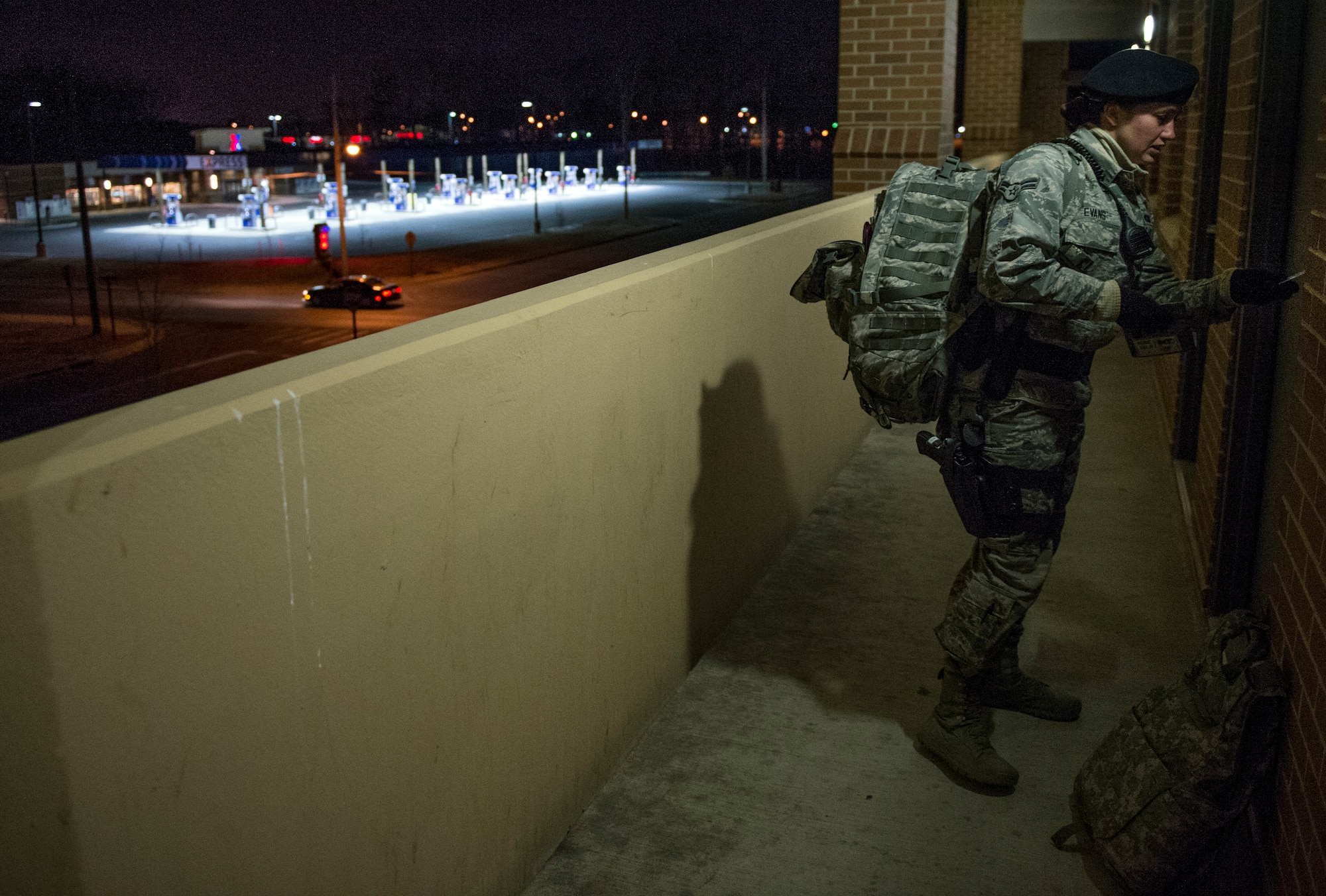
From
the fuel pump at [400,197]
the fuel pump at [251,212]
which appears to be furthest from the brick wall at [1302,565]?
the fuel pump at [400,197]

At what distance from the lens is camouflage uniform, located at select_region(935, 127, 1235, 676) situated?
2900 mm

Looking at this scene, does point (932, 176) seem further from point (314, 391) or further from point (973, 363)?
point (314, 391)

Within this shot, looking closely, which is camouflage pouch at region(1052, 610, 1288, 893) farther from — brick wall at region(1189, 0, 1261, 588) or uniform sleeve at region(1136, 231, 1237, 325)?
brick wall at region(1189, 0, 1261, 588)

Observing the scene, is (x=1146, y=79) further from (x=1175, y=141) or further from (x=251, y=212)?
(x=251, y=212)

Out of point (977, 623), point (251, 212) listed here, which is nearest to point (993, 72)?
point (977, 623)

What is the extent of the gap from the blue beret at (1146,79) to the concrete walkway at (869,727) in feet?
6.36

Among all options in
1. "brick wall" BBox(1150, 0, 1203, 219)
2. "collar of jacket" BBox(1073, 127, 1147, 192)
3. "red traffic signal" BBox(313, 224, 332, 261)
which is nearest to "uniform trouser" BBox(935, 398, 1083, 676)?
"collar of jacket" BBox(1073, 127, 1147, 192)

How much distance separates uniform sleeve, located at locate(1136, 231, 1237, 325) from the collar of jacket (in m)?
0.19

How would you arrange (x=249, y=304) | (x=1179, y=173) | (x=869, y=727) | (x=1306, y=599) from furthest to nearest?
1. (x=249, y=304)
2. (x=1179, y=173)
3. (x=869, y=727)
4. (x=1306, y=599)

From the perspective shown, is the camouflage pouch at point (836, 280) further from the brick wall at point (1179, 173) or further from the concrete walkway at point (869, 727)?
the brick wall at point (1179, 173)

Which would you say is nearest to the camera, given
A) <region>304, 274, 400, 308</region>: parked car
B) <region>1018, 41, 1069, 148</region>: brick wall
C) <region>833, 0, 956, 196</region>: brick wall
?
<region>833, 0, 956, 196</region>: brick wall

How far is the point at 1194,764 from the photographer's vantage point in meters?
2.65

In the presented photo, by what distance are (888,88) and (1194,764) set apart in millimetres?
7167

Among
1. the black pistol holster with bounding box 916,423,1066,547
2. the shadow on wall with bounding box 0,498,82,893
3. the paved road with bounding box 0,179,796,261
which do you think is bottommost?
the paved road with bounding box 0,179,796,261
